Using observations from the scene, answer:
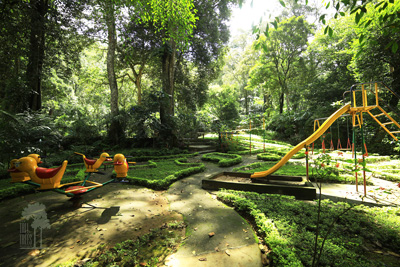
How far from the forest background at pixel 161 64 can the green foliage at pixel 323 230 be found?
2424 mm

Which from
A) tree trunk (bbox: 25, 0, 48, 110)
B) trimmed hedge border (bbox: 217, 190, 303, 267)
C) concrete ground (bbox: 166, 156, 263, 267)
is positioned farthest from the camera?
tree trunk (bbox: 25, 0, 48, 110)

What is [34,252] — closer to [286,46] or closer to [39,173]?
[39,173]

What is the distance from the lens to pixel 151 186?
5207 mm

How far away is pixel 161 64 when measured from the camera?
1371 centimetres

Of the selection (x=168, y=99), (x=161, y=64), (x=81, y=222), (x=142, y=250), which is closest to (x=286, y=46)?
(x=161, y=64)

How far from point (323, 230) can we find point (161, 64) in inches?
547

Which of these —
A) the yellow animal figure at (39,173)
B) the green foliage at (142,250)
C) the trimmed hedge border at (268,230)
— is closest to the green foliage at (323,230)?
the trimmed hedge border at (268,230)

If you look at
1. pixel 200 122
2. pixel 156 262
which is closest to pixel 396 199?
pixel 156 262

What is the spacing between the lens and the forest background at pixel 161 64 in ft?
17.2

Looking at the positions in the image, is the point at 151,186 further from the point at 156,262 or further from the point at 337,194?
the point at 337,194

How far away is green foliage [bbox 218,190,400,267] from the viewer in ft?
6.70

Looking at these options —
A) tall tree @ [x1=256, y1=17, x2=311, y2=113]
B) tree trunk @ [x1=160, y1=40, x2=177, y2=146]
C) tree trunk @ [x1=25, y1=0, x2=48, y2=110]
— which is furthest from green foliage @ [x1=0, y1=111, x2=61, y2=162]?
tall tree @ [x1=256, y1=17, x2=311, y2=113]

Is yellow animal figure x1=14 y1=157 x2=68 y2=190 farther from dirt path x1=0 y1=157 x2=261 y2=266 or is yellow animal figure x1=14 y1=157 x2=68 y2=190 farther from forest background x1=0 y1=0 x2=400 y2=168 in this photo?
forest background x1=0 y1=0 x2=400 y2=168

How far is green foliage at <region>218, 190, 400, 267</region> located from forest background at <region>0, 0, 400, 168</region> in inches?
95.4
